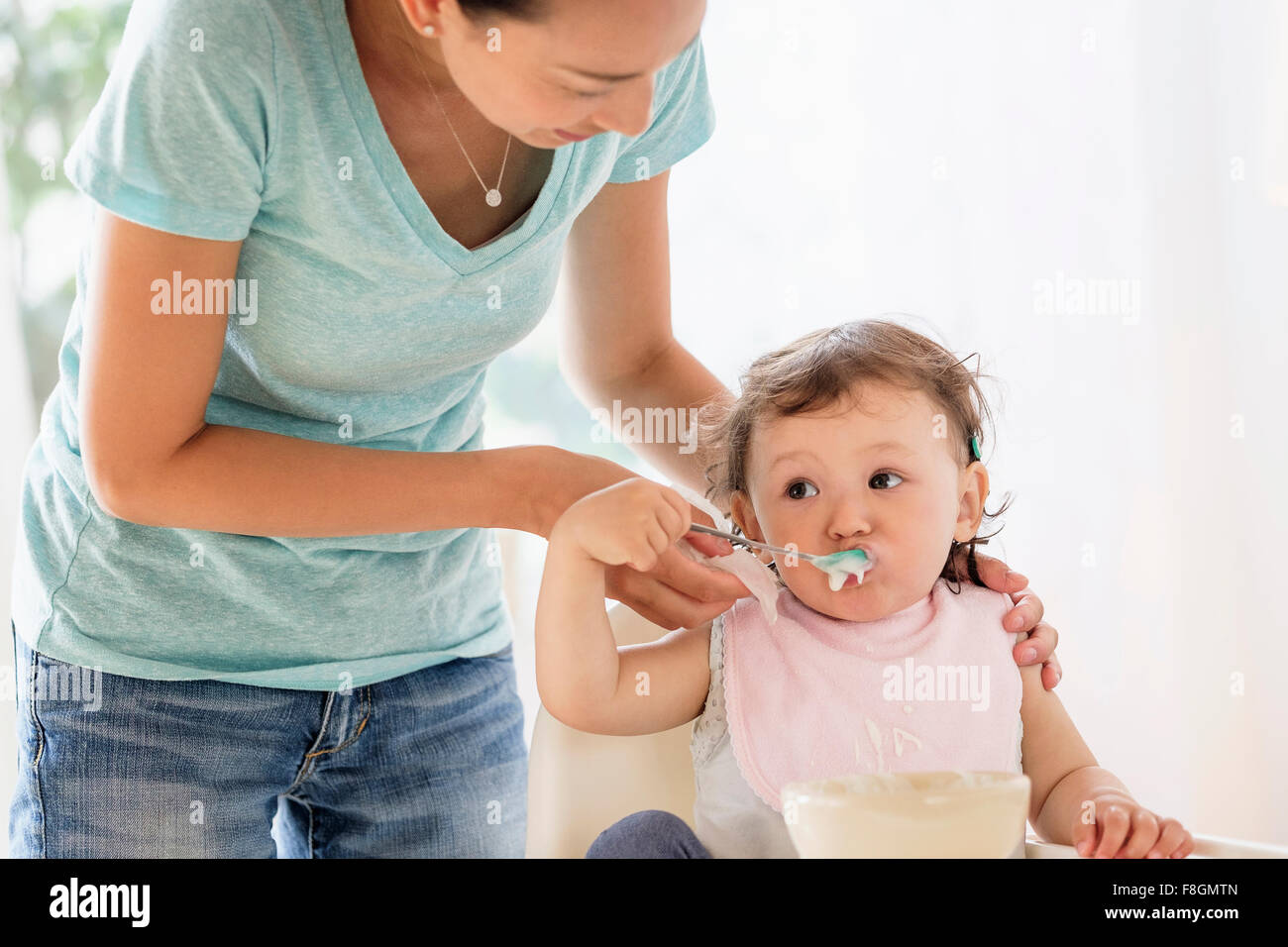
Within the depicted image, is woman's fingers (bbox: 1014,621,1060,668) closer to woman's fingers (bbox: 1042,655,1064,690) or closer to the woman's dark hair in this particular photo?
woman's fingers (bbox: 1042,655,1064,690)

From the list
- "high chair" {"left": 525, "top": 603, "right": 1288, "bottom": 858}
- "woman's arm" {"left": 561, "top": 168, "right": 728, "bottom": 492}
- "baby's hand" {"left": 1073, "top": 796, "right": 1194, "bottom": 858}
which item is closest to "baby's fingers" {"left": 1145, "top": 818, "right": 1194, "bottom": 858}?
"baby's hand" {"left": 1073, "top": 796, "right": 1194, "bottom": 858}

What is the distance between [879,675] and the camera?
1.07 metres

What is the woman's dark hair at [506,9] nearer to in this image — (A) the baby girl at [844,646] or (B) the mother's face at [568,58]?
(B) the mother's face at [568,58]

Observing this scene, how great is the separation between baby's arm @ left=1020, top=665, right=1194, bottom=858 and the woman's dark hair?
2.32 ft

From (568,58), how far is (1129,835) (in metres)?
0.69

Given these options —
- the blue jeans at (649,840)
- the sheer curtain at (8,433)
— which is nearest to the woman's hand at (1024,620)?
the blue jeans at (649,840)

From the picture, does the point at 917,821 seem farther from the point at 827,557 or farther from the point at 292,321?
the point at 292,321

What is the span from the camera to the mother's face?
2.56ft

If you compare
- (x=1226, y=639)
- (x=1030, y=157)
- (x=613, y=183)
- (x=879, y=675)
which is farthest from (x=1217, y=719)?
(x=613, y=183)

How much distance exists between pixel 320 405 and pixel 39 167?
4.65 ft

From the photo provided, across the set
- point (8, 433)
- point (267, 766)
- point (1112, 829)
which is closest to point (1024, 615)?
point (1112, 829)

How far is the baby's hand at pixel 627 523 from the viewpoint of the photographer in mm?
878

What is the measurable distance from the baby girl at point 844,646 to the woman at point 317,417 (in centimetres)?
6
